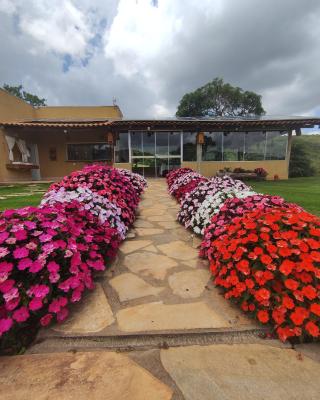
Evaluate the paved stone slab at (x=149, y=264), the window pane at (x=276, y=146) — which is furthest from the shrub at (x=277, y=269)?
the window pane at (x=276, y=146)

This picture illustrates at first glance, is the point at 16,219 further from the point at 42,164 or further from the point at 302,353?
the point at 42,164

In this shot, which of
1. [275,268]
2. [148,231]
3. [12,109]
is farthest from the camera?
[12,109]

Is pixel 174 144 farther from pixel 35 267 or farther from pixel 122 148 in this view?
pixel 35 267

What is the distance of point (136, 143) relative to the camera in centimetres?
1264

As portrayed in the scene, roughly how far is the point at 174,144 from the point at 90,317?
1173 cm

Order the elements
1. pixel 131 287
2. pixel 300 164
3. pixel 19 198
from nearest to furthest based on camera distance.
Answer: pixel 131 287 → pixel 19 198 → pixel 300 164

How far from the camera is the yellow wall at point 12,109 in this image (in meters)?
12.3

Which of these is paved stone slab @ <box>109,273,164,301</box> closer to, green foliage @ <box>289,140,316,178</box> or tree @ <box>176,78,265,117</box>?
green foliage @ <box>289,140,316,178</box>

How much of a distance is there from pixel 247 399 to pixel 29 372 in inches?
45.9

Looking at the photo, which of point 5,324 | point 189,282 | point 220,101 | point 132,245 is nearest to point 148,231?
point 132,245

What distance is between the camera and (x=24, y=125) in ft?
37.9

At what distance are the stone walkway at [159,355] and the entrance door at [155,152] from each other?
10879 millimetres

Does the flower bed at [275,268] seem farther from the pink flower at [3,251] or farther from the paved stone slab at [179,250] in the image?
the pink flower at [3,251]

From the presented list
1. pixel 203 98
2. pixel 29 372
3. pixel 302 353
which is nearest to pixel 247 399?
pixel 302 353
